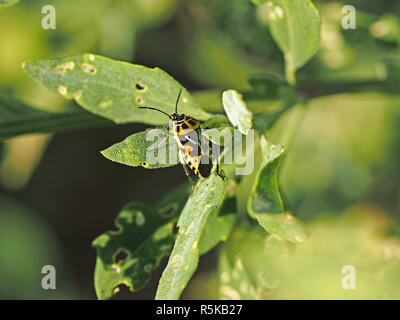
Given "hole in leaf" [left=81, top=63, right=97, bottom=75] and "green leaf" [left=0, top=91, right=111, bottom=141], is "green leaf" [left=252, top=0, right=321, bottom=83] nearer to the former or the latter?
"hole in leaf" [left=81, top=63, right=97, bottom=75]

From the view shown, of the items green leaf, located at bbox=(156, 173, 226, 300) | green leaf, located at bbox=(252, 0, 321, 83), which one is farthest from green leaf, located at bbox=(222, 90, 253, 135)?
green leaf, located at bbox=(252, 0, 321, 83)

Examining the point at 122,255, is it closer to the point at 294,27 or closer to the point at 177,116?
the point at 177,116

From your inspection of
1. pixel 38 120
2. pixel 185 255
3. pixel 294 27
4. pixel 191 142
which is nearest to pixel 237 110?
pixel 191 142

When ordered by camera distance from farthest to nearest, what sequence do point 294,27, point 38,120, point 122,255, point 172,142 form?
point 122,255, point 38,120, point 294,27, point 172,142

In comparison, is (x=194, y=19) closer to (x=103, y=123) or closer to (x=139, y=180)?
(x=139, y=180)

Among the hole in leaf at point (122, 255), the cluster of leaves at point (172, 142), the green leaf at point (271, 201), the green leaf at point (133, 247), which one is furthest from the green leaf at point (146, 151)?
the hole in leaf at point (122, 255)

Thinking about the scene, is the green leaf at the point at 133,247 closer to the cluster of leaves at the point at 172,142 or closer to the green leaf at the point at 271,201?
the cluster of leaves at the point at 172,142
